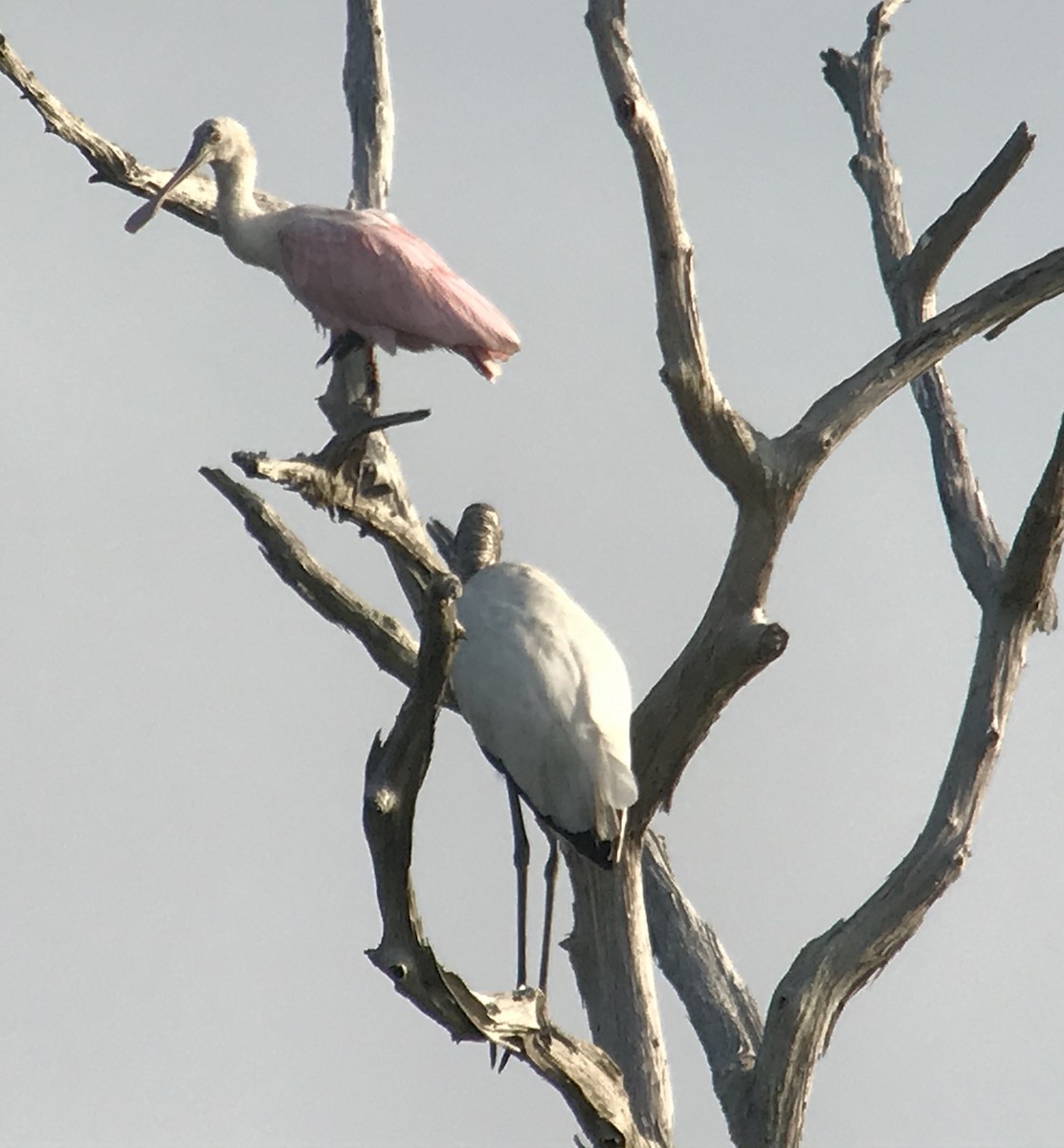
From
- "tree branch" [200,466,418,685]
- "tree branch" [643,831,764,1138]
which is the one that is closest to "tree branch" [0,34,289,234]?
"tree branch" [200,466,418,685]

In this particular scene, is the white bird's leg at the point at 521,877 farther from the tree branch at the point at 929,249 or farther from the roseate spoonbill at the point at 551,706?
the tree branch at the point at 929,249

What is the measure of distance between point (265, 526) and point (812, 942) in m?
2.40

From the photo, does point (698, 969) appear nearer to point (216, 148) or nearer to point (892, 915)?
point (892, 915)

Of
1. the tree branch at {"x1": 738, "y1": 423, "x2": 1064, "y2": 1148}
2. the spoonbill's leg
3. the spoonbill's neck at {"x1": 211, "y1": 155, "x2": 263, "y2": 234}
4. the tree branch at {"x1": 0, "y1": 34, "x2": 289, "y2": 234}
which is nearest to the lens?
the tree branch at {"x1": 738, "y1": 423, "x2": 1064, "y2": 1148}

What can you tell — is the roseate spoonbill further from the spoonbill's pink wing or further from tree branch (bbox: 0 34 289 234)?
tree branch (bbox: 0 34 289 234)

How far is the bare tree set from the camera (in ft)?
25.2

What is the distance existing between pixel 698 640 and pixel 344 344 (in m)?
2.58

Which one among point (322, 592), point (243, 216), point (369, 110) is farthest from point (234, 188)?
point (322, 592)

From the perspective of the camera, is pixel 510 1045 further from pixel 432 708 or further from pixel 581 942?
pixel 581 942

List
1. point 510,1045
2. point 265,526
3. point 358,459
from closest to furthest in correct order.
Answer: point 510,1045
point 358,459
point 265,526

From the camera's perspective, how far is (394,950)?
6191mm

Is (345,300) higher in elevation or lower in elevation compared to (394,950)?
higher

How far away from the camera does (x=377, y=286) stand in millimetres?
9695

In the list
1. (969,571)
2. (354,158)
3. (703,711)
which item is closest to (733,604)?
(703,711)
